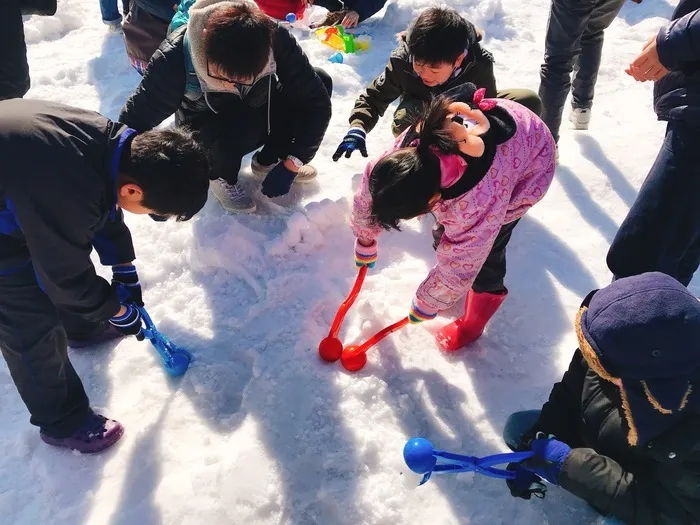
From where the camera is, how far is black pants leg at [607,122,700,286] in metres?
1.75

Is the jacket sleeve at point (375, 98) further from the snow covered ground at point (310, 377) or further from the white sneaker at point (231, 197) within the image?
the white sneaker at point (231, 197)

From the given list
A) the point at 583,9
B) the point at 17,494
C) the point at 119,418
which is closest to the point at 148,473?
the point at 119,418

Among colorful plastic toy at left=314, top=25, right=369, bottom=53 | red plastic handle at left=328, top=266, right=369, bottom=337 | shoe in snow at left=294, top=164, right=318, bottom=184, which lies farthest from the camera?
colorful plastic toy at left=314, top=25, right=369, bottom=53

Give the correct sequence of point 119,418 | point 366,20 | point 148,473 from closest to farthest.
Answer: point 148,473
point 119,418
point 366,20

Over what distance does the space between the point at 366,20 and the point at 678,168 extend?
10.5ft

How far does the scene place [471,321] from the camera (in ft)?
7.00

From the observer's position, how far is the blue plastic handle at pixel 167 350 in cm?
199

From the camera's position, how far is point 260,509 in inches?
66.5

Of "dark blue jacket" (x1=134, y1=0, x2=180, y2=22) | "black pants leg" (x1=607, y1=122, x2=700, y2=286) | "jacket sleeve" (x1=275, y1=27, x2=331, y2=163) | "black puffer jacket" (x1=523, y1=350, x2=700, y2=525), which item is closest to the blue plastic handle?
"jacket sleeve" (x1=275, y1=27, x2=331, y2=163)

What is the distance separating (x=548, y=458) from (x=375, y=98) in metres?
1.62

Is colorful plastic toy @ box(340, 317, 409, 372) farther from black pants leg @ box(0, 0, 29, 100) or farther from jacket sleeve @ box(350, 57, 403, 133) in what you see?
black pants leg @ box(0, 0, 29, 100)

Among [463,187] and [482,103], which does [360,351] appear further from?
[482,103]

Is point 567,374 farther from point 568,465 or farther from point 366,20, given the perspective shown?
point 366,20

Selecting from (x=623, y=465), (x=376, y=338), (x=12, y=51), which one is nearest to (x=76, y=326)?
(x=376, y=338)
